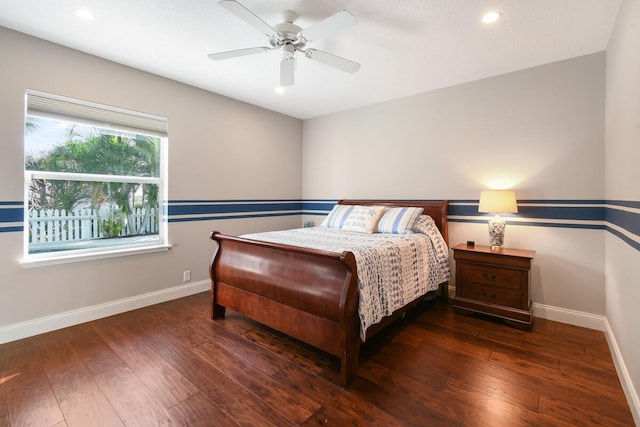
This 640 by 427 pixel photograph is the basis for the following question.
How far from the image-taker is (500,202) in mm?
2854

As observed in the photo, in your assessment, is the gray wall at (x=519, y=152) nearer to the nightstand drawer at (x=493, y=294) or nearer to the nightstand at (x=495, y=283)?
the nightstand at (x=495, y=283)

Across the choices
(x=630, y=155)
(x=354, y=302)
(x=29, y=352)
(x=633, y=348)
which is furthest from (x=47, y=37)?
(x=633, y=348)

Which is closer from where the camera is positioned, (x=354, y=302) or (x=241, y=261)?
(x=354, y=302)

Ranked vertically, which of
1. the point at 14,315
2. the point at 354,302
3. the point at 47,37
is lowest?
the point at 14,315

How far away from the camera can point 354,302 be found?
195 cm

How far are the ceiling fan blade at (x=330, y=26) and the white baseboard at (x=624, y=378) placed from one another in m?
2.66

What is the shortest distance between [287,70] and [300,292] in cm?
180

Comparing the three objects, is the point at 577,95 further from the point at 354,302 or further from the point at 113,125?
the point at 113,125

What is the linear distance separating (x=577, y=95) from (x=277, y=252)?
3102 millimetres

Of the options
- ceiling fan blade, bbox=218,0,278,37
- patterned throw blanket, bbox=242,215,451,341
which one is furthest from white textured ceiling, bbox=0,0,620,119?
patterned throw blanket, bbox=242,215,451,341

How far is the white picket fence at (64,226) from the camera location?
106 inches

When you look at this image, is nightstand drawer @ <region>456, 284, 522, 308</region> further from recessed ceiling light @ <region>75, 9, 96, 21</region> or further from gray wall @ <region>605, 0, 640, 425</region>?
recessed ceiling light @ <region>75, 9, 96, 21</region>

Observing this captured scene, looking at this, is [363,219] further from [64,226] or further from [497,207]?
[64,226]

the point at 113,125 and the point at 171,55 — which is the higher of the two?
the point at 171,55
